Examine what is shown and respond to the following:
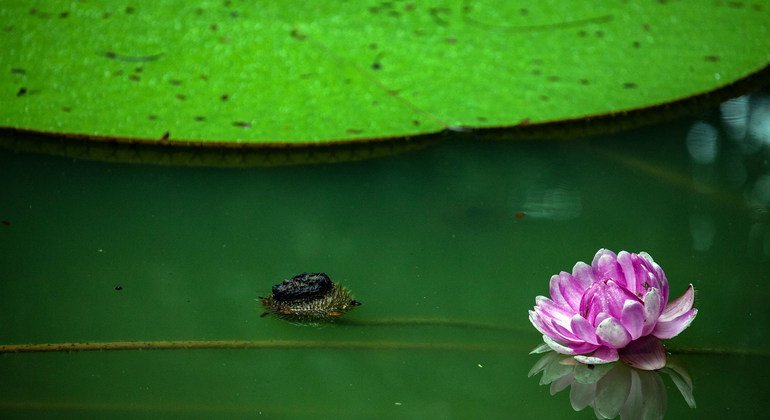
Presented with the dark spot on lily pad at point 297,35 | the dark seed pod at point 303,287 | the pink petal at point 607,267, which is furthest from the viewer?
the dark spot on lily pad at point 297,35

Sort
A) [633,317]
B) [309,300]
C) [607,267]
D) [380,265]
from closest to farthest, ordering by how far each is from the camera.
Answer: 1. [633,317]
2. [607,267]
3. [309,300]
4. [380,265]

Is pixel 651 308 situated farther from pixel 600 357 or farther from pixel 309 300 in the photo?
pixel 309 300

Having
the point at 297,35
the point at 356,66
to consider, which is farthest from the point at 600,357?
the point at 297,35

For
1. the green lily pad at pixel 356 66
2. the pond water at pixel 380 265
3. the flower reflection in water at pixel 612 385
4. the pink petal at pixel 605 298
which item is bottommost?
the flower reflection in water at pixel 612 385

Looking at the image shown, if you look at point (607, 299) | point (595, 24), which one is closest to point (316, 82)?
point (595, 24)

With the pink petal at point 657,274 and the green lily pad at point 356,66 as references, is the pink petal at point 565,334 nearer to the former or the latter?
the pink petal at point 657,274

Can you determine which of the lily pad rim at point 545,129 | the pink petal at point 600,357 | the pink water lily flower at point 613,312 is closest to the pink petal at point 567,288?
the pink water lily flower at point 613,312

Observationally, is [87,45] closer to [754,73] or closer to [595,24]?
[595,24]

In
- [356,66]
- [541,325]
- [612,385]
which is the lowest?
[612,385]
